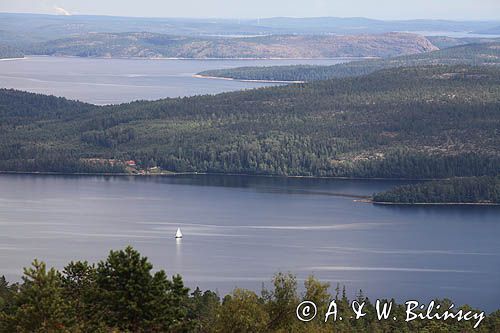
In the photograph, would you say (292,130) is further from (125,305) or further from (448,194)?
(125,305)

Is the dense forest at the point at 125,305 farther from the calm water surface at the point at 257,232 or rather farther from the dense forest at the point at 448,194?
the dense forest at the point at 448,194

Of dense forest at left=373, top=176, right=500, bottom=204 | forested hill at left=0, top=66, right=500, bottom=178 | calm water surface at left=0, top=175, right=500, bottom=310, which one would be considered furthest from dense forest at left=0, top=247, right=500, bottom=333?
forested hill at left=0, top=66, right=500, bottom=178

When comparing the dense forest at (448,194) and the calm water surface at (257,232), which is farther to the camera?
the dense forest at (448,194)

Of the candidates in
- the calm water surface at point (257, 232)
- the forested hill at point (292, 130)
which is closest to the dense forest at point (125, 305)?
the calm water surface at point (257, 232)

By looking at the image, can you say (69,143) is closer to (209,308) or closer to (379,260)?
(379,260)

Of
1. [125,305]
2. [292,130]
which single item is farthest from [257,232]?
[292,130]

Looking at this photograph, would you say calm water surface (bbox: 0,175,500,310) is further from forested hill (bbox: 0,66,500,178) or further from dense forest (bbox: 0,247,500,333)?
dense forest (bbox: 0,247,500,333)

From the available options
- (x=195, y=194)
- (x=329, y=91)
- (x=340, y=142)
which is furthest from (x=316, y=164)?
(x=329, y=91)
